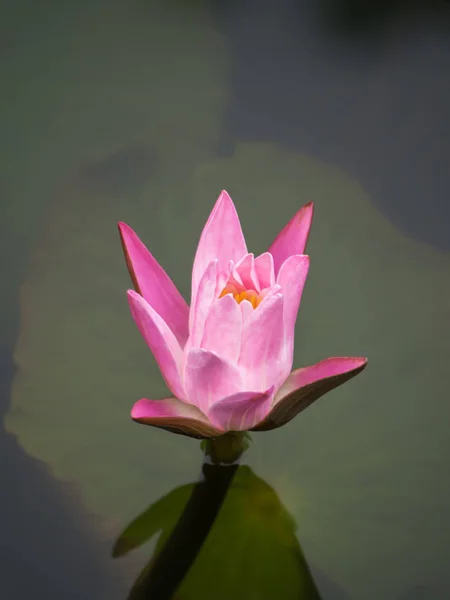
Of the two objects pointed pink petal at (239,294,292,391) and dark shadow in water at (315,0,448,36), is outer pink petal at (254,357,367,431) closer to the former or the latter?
pointed pink petal at (239,294,292,391)

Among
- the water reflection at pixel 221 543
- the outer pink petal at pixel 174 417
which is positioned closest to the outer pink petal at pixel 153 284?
the outer pink petal at pixel 174 417

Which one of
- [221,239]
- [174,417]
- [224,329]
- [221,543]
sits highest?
[221,239]

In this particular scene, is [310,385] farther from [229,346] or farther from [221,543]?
[221,543]

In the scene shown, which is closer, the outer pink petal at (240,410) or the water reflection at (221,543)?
the outer pink petal at (240,410)

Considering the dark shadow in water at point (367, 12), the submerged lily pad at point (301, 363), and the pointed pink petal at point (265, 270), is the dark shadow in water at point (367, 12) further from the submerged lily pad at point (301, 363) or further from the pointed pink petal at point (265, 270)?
the pointed pink petal at point (265, 270)

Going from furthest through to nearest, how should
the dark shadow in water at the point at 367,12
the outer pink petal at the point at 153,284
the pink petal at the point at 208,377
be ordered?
the dark shadow in water at the point at 367,12 < the outer pink petal at the point at 153,284 < the pink petal at the point at 208,377

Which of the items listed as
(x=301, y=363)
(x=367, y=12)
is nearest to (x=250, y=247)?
(x=301, y=363)
